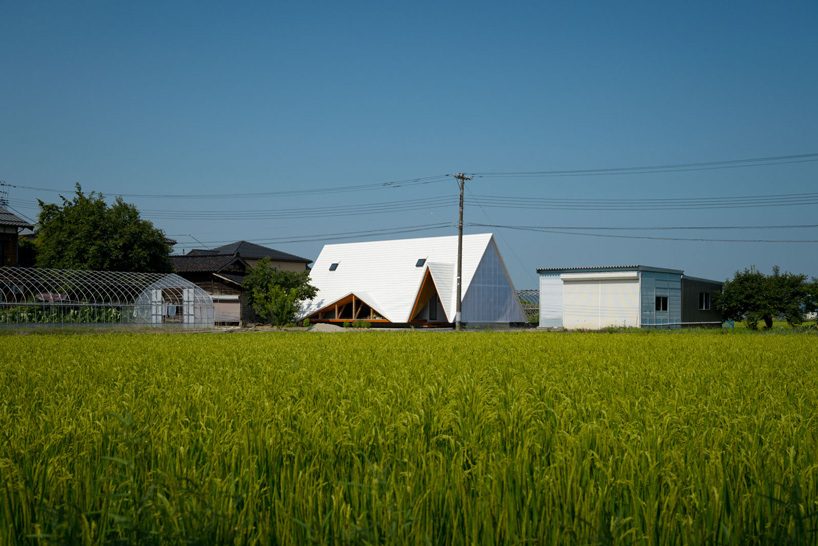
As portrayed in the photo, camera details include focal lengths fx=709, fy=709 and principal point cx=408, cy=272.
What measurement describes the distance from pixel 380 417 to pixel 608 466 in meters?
2.24

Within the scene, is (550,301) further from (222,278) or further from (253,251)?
(253,251)

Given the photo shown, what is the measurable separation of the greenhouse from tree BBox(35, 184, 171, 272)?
7.83m

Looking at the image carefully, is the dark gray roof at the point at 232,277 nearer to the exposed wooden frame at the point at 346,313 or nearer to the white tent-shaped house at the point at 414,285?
the white tent-shaped house at the point at 414,285

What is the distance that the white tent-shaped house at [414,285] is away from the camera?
46.1 metres

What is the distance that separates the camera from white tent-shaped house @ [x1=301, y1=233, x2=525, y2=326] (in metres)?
46.1

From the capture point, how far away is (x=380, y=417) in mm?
5832

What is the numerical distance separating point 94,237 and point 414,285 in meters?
19.7

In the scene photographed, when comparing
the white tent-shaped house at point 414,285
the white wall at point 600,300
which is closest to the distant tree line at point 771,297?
the white wall at point 600,300

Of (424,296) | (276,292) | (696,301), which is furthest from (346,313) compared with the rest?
(696,301)

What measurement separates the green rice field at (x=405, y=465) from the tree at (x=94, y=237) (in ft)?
116

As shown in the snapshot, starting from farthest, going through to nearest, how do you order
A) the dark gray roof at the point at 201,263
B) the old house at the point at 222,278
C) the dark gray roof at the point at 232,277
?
the dark gray roof at the point at 201,263
the dark gray roof at the point at 232,277
the old house at the point at 222,278

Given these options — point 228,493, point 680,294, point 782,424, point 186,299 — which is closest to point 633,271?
point 680,294

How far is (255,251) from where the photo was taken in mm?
69125

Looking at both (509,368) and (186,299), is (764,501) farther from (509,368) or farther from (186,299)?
(186,299)
